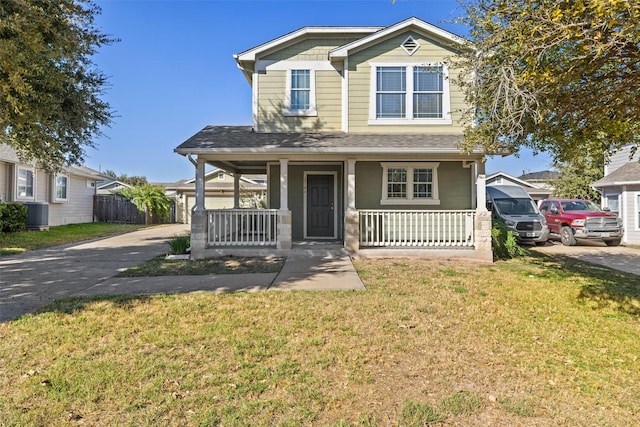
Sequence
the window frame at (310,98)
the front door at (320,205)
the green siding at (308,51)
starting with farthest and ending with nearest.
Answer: the front door at (320,205), the green siding at (308,51), the window frame at (310,98)

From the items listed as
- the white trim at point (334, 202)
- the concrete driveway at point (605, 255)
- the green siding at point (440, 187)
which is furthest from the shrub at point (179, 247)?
the concrete driveway at point (605, 255)

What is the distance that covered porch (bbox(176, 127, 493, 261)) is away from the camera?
9.49 m

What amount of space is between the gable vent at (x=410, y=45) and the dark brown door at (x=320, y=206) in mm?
4511

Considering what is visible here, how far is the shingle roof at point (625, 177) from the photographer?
15.0 meters

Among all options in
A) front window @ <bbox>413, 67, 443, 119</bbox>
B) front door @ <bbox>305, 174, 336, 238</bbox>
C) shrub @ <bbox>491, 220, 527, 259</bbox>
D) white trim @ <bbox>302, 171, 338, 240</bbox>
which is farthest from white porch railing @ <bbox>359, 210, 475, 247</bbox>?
front window @ <bbox>413, 67, 443, 119</bbox>

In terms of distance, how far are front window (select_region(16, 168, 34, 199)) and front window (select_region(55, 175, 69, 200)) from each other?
6.11ft

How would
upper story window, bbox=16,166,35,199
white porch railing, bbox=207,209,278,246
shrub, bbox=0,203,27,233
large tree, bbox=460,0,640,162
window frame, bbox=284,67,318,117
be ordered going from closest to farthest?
large tree, bbox=460,0,640,162
white porch railing, bbox=207,209,278,246
window frame, bbox=284,67,318,117
shrub, bbox=0,203,27,233
upper story window, bbox=16,166,35,199

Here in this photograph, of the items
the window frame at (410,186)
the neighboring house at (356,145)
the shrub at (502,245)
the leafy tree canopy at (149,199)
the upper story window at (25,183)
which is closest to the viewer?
the neighboring house at (356,145)

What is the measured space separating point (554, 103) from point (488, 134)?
1073mm

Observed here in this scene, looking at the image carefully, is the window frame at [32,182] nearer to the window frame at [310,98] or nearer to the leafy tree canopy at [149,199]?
the leafy tree canopy at [149,199]

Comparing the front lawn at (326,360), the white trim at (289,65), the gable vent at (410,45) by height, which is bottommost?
the front lawn at (326,360)

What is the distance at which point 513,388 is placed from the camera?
3186 millimetres

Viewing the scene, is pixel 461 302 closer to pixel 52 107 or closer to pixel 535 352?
pixel 535 352

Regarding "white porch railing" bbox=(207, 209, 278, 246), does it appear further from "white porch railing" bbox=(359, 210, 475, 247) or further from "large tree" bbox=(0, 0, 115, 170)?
"large tree" bbox=(0, 0, 115, 170)
